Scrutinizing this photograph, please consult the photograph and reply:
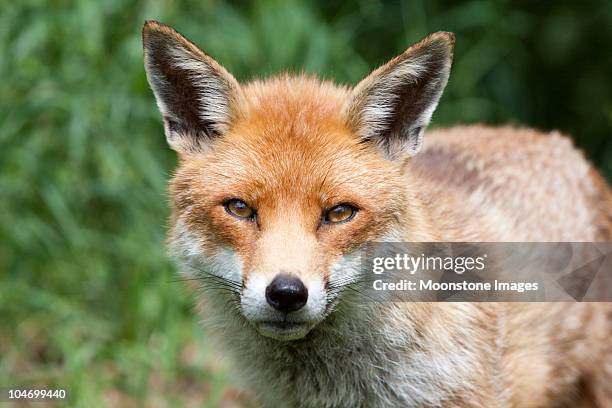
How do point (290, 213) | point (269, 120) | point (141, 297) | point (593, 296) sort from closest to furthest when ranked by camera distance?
point (290, 213)
point (269, 120)
point (593, 296)
point (141, 297)

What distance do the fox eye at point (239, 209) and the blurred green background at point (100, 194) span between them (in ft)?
7.36

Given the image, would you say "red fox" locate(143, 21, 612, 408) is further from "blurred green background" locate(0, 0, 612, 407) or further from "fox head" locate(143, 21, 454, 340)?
"blurred green background" locate(0, 0, 612, 407)

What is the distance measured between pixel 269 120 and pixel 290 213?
59 cm

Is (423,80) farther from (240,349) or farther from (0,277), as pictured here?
(0,277)

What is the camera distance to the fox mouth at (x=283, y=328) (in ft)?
11.7

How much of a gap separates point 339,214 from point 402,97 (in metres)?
0.76

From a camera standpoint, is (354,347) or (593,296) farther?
(593,296)

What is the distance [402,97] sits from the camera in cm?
417

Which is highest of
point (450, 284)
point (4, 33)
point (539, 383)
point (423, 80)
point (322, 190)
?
point (4, 33)

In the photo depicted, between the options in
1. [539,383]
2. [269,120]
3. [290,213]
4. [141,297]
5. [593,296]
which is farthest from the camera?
[141,297]

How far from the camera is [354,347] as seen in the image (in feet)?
13.4

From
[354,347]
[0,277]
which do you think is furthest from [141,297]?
[354,347]

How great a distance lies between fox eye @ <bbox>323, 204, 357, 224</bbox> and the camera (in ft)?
12.4
